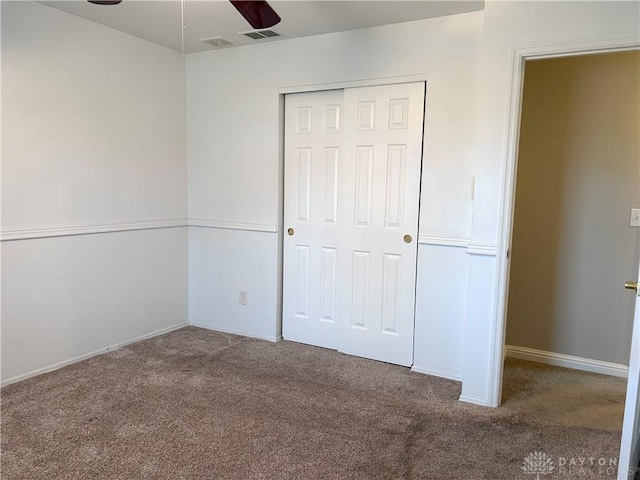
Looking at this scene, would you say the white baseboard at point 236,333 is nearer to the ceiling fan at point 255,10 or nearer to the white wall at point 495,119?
the white wall at point 495,119

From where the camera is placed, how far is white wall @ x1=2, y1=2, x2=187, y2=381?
273 centimetres

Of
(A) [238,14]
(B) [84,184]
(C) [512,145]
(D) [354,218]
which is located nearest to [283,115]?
(A) [238,14]

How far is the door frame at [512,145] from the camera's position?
2.23 meters

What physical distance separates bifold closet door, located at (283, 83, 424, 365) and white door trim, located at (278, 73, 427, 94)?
0.14 feet

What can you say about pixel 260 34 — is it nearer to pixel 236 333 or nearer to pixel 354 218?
pixel 354 218

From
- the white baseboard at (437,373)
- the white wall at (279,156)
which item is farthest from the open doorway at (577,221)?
the white wall at (279,156)

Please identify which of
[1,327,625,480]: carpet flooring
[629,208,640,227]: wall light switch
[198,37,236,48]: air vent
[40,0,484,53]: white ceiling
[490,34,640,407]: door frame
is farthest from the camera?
[198,37,236,48]: air vent

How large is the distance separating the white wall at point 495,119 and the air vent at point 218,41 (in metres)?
1.96

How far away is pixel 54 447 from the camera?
212 cm

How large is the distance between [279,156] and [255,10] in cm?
176

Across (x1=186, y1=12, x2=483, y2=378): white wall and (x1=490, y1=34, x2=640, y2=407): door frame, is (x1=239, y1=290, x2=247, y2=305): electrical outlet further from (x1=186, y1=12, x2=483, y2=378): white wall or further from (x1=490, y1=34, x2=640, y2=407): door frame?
(x1=490, y1=34, x2=640, y2=407): door frame

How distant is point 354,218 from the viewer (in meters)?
3.30

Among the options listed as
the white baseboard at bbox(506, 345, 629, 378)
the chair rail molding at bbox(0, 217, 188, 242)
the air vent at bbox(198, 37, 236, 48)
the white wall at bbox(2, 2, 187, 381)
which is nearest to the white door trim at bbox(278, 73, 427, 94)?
the air vent at bbox(198, 37, 236, 48)

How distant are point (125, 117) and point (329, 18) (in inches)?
67.3
